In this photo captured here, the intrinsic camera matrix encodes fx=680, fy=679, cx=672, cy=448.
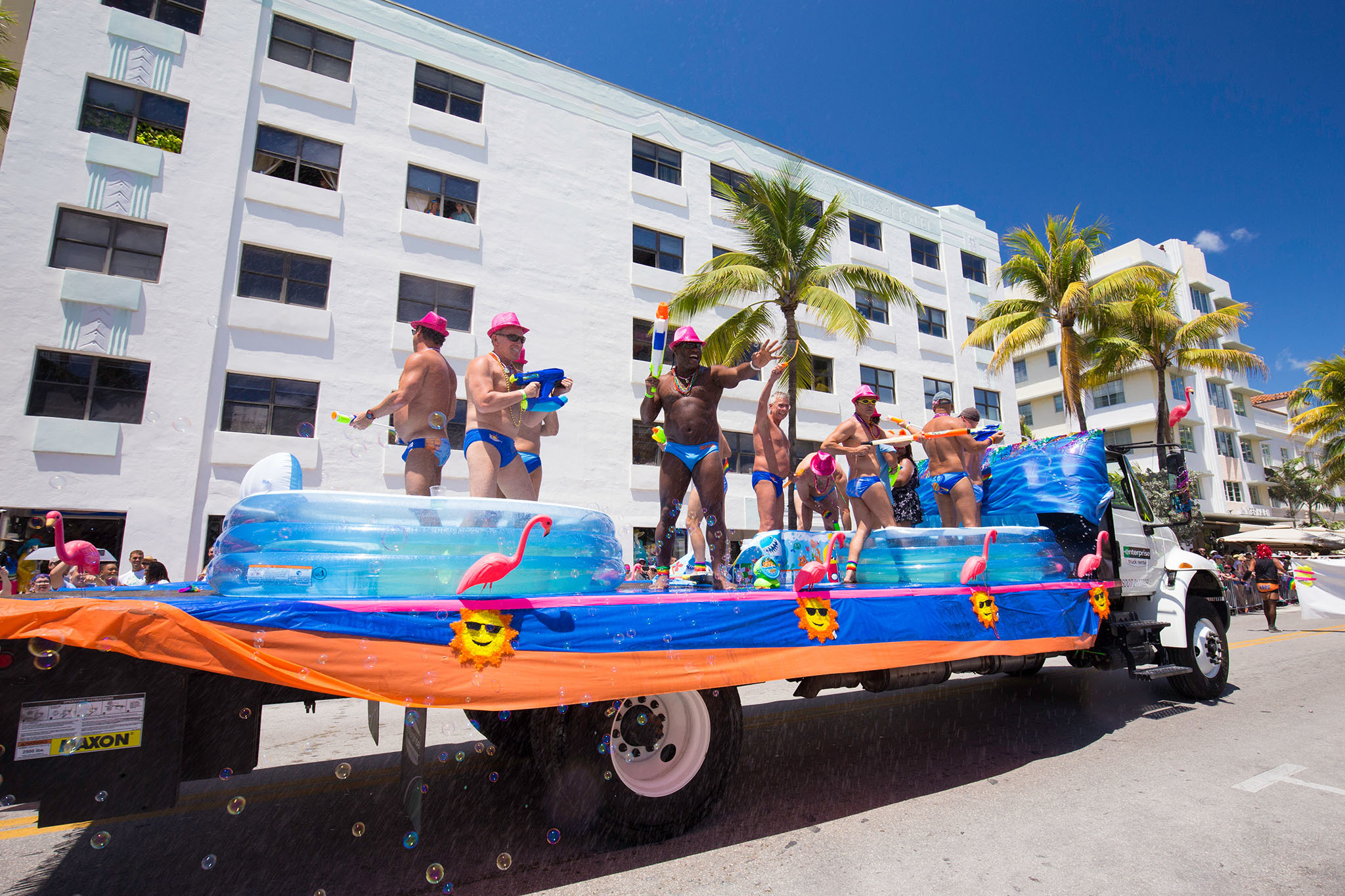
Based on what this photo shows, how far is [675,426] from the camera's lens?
5434mm

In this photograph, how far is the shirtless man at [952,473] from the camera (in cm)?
639

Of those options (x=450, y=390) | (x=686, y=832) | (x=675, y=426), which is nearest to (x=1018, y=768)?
(x=686, y=832)

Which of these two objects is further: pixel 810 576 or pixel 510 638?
pixel 810 576

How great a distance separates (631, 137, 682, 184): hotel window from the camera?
A: 20.2 meters

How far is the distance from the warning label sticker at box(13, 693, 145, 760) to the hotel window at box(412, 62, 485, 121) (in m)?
17.9

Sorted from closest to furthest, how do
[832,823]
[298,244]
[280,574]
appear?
[280,574]
[832,823]
[298,244]

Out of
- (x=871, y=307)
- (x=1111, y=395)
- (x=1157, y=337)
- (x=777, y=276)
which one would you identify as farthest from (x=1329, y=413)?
(x=777, y=276)

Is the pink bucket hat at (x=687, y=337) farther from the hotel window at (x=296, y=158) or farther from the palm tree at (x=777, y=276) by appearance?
the hotel window at (x=296, y=158)

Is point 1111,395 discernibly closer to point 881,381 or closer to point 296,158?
point 881,381

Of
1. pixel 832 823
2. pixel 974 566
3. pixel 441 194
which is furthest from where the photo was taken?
pixel 441 194

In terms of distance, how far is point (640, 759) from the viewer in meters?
3.44

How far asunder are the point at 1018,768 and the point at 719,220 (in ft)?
61.8

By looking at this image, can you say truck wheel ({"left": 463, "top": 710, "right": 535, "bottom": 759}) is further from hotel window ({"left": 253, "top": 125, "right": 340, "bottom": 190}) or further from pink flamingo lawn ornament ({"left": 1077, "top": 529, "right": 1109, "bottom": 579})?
hotel window ({"left": 253, "top": 125, "right": 340, "bottom": 190})

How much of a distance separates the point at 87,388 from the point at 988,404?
27289mm
